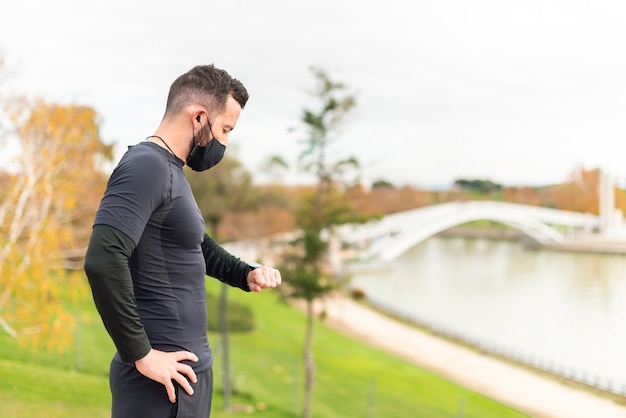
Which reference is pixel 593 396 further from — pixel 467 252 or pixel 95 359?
pixel 467 252

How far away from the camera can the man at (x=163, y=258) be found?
1131 mm

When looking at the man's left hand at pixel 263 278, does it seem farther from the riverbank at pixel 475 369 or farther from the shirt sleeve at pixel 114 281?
Answer: the riverbank at pixel 475 369

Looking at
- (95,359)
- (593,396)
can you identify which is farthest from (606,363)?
(95,359)

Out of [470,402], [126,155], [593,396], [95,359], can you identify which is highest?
[126,155]

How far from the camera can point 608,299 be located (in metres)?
11.9

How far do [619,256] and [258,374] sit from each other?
13.2m

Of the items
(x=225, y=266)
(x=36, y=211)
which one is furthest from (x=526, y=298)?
(x=225, y=266)

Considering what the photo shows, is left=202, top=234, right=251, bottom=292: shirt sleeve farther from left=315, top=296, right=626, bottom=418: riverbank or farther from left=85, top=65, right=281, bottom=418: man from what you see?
left=315, top=296, right=626, bottom=418: riverbank

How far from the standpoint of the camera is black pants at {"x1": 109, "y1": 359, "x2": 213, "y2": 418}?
50.3 inches

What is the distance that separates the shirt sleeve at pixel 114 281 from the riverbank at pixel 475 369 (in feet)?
28.1

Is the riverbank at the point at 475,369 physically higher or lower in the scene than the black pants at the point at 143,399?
lower

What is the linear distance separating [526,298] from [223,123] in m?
19.1

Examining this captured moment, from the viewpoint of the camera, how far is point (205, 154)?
140 cm

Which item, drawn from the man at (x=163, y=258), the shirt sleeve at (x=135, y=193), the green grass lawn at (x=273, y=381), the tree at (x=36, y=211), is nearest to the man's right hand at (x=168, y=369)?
the man at (x=163, y=258)
